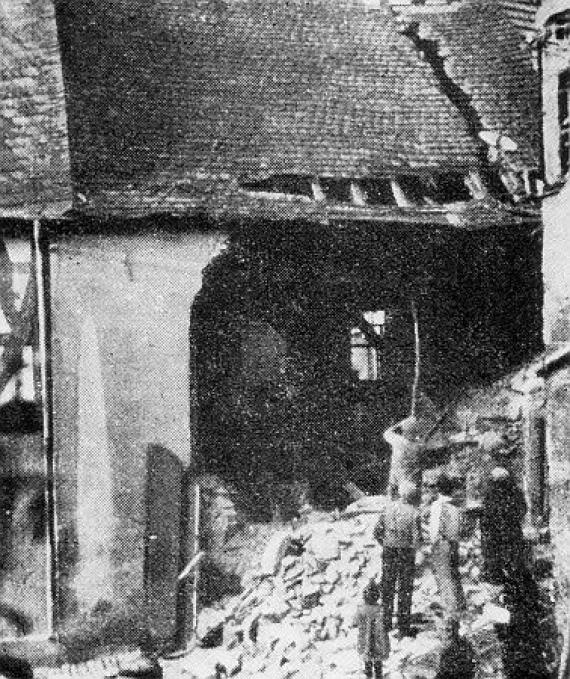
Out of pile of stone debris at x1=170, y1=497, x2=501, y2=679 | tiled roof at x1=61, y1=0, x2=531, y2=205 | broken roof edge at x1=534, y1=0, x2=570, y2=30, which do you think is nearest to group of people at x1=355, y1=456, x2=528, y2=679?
pile of stone debris at x1=170, y1=497, x2=501, y2=679

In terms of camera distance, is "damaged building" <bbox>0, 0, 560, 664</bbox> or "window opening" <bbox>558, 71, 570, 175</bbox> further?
"window opening" <bbox>558, 71, 570, 175</bbox>

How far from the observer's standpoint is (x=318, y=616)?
861 centimetres

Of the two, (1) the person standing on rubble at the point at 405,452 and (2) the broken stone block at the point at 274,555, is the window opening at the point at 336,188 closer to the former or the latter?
(1) the person standing on rubble at the point at 405,452

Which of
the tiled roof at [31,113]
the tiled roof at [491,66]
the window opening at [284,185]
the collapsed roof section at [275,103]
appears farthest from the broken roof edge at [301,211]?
the tiled roof at [491,66]

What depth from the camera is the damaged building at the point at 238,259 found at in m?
9.32

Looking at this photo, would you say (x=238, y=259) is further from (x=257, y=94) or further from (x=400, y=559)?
(x=400, y=559)

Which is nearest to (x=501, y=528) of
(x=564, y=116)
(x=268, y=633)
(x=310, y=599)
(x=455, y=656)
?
(x=455, y=656)

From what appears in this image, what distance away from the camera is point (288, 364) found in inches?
453

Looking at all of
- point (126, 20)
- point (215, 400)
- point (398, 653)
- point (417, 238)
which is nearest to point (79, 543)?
point (215, 400)

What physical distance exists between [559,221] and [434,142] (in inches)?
103

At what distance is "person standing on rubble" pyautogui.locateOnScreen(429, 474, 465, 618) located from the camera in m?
8.21

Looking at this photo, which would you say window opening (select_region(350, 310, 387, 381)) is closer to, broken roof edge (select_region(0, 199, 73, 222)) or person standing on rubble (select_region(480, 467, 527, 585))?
person standing on rubble (select_region(480, 467, 527, 585))

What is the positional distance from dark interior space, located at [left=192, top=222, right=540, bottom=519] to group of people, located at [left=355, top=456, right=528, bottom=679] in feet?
7.09

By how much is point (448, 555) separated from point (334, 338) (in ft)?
14.8
